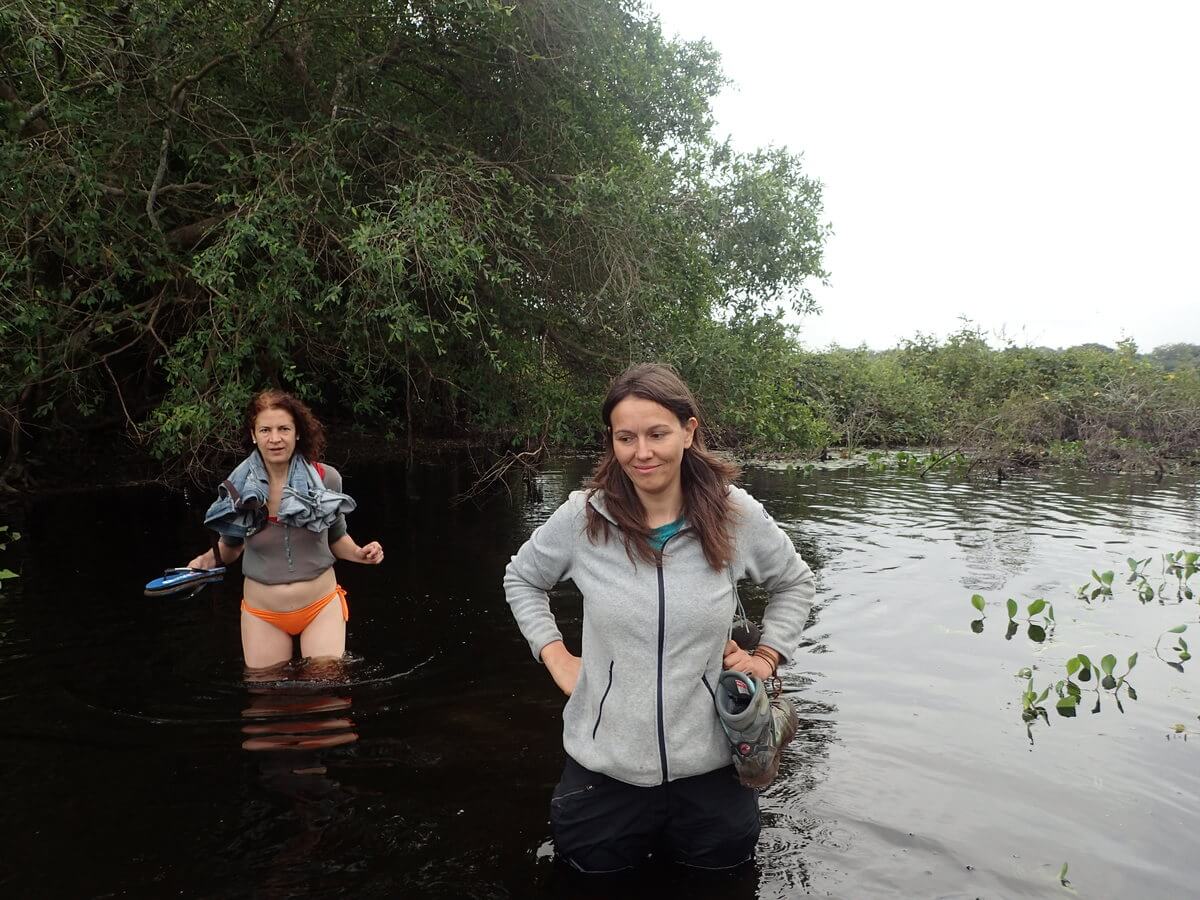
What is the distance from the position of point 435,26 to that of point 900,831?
10841mm

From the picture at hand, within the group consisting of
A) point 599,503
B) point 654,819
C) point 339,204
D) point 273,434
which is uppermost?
point 339,204

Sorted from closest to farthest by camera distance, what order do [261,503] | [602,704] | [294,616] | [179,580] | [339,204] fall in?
[602,704] < [179,580] < [261,503] < [294,616] < [339,204]

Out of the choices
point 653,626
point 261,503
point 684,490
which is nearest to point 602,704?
point 653,626

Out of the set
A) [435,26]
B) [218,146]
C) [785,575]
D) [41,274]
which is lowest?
[785,575]

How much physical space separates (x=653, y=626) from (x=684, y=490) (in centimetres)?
51

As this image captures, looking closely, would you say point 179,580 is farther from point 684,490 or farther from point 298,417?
point 684,490

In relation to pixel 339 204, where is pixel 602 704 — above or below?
below

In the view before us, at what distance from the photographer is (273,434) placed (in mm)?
5191

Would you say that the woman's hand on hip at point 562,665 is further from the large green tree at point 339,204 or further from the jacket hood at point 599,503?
the large green tree at point 339,204

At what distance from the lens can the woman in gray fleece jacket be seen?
107 inches

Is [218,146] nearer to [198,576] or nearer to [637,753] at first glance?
[198,576]

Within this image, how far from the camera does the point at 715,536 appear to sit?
9.13 feet

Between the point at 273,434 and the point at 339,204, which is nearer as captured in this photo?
the point at 273,434

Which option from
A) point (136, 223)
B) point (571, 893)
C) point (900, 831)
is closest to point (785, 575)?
point (571, 893)
